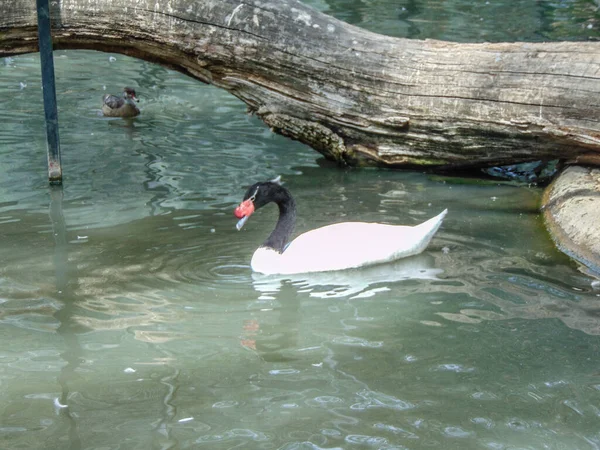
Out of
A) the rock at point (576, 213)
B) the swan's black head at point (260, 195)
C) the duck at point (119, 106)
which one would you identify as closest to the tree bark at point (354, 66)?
the rock at point (576, 213)

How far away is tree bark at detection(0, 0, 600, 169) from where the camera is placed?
757 cm

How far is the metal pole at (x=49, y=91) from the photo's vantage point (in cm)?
745

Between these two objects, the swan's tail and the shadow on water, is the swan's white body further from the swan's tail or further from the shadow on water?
the shadow on water

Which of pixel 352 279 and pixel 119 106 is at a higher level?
pixel 119 106

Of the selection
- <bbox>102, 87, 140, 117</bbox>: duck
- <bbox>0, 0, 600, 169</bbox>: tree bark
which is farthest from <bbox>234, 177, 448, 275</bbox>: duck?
<bbox>102, 87, 140, 117</bbox>: duck

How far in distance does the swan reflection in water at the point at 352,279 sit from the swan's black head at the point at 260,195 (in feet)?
1.57

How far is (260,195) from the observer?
6.48 m

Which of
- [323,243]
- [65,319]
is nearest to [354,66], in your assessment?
[323,243]

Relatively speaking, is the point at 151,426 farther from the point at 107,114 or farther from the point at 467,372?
the point at 107,114

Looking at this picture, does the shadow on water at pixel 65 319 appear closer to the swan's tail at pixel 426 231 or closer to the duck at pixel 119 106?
the swan's tail at pixel 426 231

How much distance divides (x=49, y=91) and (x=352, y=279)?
338cm

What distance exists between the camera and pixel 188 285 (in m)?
5.88

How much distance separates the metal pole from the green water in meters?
0.22

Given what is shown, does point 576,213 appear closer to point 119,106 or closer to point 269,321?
point 269,321
